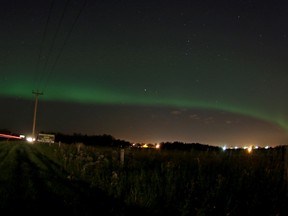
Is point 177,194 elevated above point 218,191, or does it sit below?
below

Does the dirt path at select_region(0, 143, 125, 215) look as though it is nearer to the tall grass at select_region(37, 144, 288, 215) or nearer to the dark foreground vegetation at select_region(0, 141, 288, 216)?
the dark foreground vegetation at select_region(0, 141, 288, 216)

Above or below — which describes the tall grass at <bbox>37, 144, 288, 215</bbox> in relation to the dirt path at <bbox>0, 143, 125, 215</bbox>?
above

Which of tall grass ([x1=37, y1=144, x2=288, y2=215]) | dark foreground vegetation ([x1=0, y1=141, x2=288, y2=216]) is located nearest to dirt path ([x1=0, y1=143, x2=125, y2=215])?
dark foreground vegetation ([x1=0, y1=141, x2=288, y2=216])

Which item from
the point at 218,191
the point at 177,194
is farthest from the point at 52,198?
the point at 218,191

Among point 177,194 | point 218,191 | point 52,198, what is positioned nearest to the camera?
point 218,191

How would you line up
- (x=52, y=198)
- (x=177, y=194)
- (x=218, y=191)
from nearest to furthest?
(x=218, y=191)
(x=177, y=194)
(x=52, y=198)

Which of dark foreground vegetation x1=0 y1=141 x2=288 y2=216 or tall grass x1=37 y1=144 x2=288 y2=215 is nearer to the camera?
tall grass x1=37 y1=144 x2=288 y2=215

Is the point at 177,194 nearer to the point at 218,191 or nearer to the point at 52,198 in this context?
the point at 218,191

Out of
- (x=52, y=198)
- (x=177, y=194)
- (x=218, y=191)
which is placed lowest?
(x=52, y=198)

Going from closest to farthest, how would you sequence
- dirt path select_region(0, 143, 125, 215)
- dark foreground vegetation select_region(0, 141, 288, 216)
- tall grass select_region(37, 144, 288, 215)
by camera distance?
tall grass select_region(37, 144, 288, 215) → dark foreground vegetation select_region(0, 141, 288, 216) → dirt path select_region(0, 143, 125, 215)

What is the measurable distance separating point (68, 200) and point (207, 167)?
4036 mm

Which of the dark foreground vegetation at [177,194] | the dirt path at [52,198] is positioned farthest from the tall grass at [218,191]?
the dirt path at [52,198]

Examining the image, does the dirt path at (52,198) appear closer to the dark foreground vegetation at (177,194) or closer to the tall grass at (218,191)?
the dark foreground vegetation at (177,194)

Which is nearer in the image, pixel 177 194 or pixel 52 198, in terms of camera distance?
pixel 177 194
